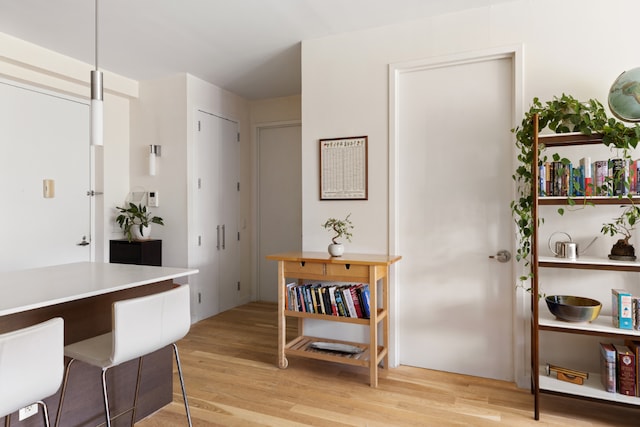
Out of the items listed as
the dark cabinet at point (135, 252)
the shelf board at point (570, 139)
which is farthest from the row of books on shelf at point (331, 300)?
the dark cabinet at point (135, 252)

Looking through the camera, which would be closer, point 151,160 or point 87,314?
point 87,314

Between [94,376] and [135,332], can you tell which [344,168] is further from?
[94,376]

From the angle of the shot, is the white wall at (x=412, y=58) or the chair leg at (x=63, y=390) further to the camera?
the white wall at (x=412, y=58)

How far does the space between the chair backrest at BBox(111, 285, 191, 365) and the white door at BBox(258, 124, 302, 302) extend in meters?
3.05

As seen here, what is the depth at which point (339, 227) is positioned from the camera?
3084mm

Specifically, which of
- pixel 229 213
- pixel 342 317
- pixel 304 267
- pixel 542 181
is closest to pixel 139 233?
pixel 229 213

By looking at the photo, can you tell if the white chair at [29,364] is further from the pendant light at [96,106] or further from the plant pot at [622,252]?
the plant pot at [622,252]

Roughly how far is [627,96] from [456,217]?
1216 millimetres

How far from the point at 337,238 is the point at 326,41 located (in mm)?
1662

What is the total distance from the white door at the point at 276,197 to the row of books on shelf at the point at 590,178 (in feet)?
9.91

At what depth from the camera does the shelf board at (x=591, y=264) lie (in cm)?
213

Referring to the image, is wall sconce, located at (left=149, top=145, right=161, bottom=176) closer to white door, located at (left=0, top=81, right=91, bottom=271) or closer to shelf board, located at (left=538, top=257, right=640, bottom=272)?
white door, located at (left=0, top=81, right=91, bottom=271)

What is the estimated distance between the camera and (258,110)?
16.7 feet

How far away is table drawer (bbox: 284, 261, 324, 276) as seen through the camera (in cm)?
284
